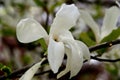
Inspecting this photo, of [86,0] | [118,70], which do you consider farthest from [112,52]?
[86,0]

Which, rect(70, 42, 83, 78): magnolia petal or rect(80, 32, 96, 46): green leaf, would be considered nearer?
rect(70, 42, 83, 78): magnolia petal

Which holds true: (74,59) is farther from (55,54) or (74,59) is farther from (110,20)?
(110,20)

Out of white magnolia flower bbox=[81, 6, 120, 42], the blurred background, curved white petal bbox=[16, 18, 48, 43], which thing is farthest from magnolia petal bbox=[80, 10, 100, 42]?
curved white petal bbox=[16, 18, 48, 43]

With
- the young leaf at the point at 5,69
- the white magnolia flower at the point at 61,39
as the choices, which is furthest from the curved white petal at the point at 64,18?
the young leaf at the point at 5,69

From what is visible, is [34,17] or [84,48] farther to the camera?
[34,17]

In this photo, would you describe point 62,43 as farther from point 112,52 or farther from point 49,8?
point 49,8

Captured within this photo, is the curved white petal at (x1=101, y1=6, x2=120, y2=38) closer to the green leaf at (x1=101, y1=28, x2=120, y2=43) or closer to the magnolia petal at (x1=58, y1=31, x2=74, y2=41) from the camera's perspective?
the green leaf at (x1=101, y1=28, x2=120, y2=43)

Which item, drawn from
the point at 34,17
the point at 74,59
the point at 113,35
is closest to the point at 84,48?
the point at 74,59
